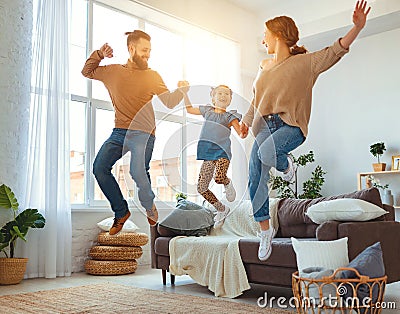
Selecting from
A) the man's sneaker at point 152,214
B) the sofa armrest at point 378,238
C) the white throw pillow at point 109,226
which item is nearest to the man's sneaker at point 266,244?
the man's sneaker at point 152,214

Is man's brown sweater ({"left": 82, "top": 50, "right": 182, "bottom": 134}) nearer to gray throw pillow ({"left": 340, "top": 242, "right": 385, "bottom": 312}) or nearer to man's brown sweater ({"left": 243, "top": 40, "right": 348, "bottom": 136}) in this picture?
man's brown sweater ({"left": 243, "top": 40, "right": 348, "bottom": 136})

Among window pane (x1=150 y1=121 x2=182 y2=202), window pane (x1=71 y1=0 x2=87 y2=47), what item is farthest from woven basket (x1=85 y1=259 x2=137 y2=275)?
window pane (x1=150 y1=121 x2=182 y2=202)

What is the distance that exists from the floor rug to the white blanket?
8.2 inches

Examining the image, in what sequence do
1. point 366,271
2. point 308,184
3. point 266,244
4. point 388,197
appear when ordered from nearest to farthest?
point 266,244
point 366,271
point 388,197
point 308,184

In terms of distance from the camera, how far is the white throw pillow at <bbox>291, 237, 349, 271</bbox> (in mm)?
3490

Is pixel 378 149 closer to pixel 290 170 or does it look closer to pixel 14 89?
pixel 14 89

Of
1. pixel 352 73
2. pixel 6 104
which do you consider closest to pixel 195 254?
pixel 6 104

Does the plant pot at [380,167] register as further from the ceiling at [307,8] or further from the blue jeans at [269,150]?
the blue jeans at [269,150]

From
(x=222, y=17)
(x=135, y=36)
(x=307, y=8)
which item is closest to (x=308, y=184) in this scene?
(x=222, y=17)

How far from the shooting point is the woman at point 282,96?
6.50 feet

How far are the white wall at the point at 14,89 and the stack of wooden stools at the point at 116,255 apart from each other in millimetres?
1098

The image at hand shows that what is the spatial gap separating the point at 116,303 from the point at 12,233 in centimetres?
175

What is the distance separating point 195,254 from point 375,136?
156 inches

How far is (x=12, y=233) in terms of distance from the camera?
5465mm
